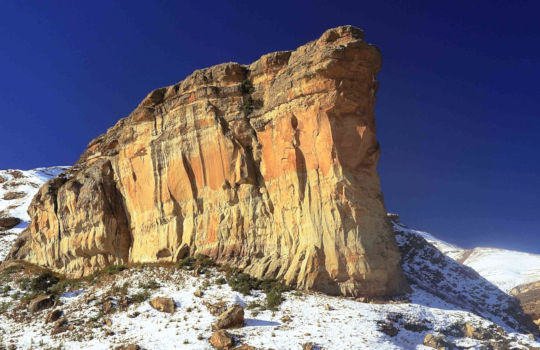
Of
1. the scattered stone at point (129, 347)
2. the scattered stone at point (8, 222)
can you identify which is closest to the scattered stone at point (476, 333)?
the scattered stone at point (129, 347)

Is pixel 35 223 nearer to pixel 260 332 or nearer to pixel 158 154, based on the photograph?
pixel 158 154

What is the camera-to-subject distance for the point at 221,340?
63.2 feet

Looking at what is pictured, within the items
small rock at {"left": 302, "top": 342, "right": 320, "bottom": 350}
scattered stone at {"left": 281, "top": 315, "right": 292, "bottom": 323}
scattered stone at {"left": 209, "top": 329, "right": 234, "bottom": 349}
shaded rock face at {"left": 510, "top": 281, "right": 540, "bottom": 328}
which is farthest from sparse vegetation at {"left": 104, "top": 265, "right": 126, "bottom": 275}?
shaded rock face at {"left": 510, "top": 281, "right": 540, "bottom": 328}

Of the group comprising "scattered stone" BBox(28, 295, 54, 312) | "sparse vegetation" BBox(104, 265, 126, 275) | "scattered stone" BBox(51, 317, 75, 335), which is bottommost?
"scattered stone" BBox(51, 317, 75, 335)

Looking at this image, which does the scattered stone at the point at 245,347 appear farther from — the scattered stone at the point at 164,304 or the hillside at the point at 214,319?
the scattered stone at the point at 164,304

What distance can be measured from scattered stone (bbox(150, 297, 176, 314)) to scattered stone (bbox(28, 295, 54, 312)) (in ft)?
30.9

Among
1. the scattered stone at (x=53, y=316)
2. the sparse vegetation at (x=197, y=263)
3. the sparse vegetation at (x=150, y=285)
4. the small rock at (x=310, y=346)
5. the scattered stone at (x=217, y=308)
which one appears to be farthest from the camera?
the sparse vegetation at (x=197, y=263)

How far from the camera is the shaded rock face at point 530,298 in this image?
37737 millimetres

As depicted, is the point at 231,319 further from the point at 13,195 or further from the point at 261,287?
the point at 13,195

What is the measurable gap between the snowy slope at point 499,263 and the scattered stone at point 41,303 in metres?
38.1

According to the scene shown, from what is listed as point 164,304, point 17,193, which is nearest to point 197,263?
point 164,304

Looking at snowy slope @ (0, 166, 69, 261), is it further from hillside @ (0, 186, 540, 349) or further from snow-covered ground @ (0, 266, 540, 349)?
snow-covered ground @ (0, 266, 540, 349)

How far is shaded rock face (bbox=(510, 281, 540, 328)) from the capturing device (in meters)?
37.7

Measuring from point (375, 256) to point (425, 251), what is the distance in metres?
22.9
